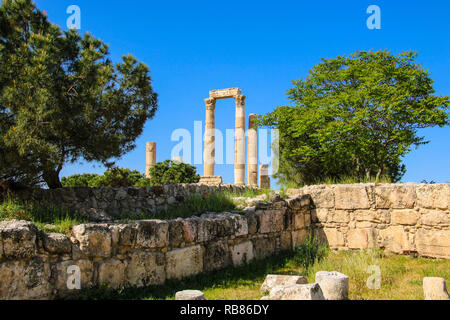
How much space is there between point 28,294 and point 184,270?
266 cm

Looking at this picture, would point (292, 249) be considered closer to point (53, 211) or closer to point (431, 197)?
point (431, 197)

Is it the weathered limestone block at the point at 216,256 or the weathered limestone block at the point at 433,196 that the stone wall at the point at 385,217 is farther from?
the weathered limestone block at the point at 216,256

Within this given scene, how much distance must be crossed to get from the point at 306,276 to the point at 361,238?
267 cm

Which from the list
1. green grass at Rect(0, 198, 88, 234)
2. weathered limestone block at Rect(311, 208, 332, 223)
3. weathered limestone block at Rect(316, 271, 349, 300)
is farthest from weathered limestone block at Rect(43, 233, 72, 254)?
weathered limestone block at Rect(311, 208, 332, 223)

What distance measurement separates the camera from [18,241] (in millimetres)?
5301

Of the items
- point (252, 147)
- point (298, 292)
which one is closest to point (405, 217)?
point (298, 292)

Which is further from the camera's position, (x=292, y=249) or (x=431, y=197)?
(x=292, y=249)

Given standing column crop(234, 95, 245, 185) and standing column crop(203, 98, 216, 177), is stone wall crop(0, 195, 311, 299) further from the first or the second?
standing column crop(203, 98, 216, 177)

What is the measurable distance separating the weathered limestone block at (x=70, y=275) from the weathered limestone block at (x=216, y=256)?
2.33m

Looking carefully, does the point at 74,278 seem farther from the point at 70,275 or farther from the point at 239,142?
the point at 239,142

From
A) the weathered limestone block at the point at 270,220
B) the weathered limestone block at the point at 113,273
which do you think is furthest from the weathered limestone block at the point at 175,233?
the weathered limestone block at the point at 270,220

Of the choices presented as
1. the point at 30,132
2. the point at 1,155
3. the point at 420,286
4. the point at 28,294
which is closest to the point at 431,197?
the point at 420,286

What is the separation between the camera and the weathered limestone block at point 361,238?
953 cm

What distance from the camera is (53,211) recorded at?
8672mm
